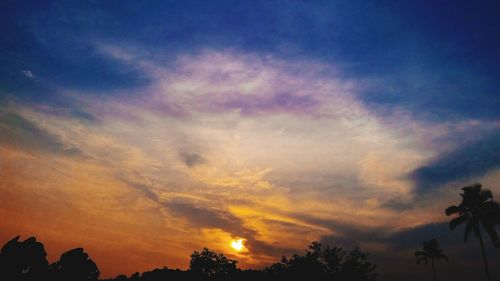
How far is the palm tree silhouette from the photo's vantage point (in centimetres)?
4934

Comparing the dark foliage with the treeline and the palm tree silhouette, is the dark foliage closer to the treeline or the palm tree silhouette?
the treeline

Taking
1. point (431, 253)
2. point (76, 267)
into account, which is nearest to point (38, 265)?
point (76, 267)

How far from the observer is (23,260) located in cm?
4644

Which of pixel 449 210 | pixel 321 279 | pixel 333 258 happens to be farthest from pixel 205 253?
pixel 449 210

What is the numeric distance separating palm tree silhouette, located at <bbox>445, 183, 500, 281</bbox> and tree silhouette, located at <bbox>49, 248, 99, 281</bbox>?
170ft

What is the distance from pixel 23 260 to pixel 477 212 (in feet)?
204

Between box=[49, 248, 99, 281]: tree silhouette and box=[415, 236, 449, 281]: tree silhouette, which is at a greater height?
box=[415, 236, 449, 281]: tree silhouette

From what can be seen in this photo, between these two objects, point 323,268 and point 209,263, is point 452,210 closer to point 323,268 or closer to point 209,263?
point 323,268

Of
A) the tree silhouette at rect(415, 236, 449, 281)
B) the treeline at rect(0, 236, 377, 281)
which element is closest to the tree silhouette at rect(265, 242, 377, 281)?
the treeline at rect(0, 236, 377, 281)

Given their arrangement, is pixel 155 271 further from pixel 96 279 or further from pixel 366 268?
pixel 366 268

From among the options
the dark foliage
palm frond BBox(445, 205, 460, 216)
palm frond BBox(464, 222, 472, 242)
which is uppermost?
palm frond BBox(445, 205, 460, 216)

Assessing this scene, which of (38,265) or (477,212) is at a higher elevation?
(477,212)

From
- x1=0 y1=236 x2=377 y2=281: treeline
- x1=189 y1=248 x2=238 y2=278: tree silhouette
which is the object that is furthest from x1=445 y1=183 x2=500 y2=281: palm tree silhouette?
x1=189 y1=248 x2=238 y2=278: tree silhouette

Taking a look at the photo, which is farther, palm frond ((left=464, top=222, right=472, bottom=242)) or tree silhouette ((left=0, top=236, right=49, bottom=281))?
palm frond ((left=464, top=222, right=472, bottom=242))
